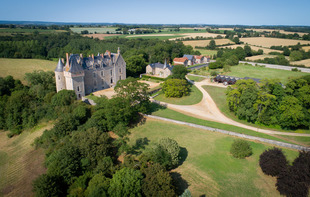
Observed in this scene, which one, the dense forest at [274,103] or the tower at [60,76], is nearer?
the dense forest at [274,103]

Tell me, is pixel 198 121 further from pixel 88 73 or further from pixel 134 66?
pixel 134 66

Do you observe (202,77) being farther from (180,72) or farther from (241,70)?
(241,70)

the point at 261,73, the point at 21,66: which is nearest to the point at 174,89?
the point at 261,73

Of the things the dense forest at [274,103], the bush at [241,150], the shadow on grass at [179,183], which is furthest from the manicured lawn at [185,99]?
the shadow on grass at [179,183]

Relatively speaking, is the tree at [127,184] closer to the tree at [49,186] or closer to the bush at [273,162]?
the tree at [49,186]

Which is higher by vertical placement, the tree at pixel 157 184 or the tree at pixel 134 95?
the tree at pixel 134 95

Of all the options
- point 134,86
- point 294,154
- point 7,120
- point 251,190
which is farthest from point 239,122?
point 7,120
